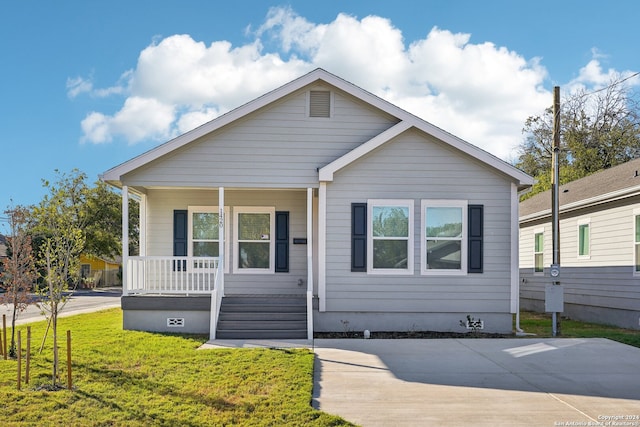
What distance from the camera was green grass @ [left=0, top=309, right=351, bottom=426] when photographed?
5.57 metres

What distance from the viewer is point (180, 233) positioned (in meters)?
13.5

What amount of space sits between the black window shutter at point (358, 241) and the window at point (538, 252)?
8612mm

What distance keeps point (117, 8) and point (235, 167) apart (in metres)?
5.24

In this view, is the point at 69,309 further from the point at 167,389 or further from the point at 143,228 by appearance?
the point at 167,389

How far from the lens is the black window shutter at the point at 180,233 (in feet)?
44.0

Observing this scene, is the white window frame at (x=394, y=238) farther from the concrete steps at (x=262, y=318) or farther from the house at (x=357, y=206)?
the concrete steps at (x=262, y=318)

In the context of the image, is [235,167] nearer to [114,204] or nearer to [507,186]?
[507,186]

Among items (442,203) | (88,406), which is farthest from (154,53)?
(88,406)

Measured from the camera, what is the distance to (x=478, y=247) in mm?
11938

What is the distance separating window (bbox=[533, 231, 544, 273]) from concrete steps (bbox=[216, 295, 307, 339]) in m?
9.45

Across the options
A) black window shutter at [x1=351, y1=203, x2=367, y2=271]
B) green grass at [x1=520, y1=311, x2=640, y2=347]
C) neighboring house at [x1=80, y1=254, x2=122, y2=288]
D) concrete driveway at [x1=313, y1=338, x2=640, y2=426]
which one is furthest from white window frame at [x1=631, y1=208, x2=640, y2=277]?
neighboring house at [x1=80, y1=254, x2=122, y2=288]

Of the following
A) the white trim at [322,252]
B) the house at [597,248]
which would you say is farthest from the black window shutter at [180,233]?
the house at [597,248]

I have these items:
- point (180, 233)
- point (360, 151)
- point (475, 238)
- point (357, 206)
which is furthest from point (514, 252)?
point (180, 233)

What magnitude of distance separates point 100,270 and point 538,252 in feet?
122
